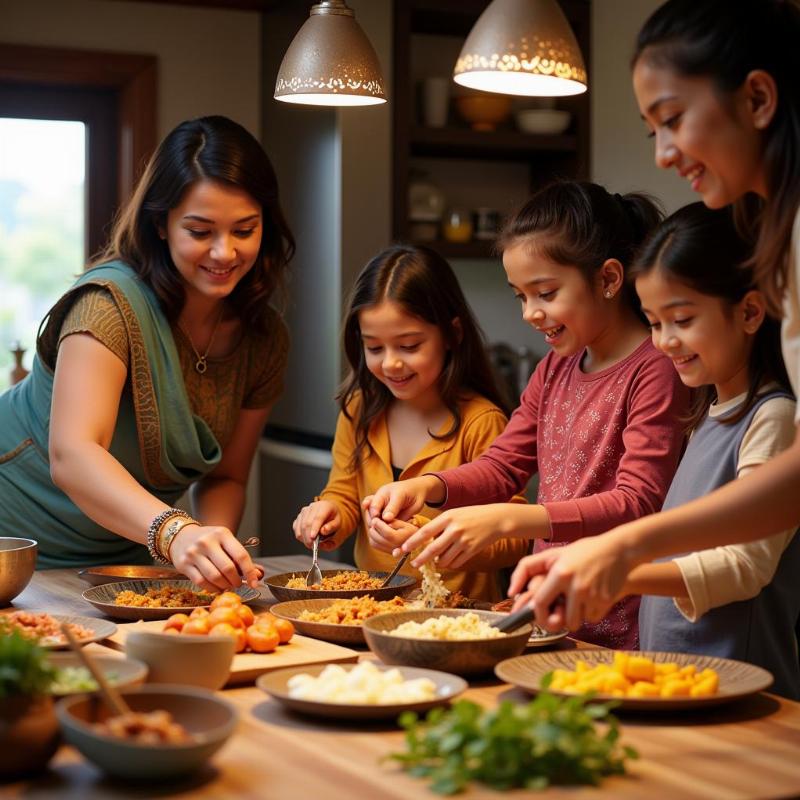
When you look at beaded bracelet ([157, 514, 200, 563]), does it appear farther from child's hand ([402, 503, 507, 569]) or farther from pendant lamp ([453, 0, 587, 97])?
pendant lamp ([453, 0, 587, 97])

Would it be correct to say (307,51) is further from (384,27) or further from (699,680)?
(384,27)

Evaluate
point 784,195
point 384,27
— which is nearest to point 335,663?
point 784,195

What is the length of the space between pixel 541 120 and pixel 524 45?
287 centimetres

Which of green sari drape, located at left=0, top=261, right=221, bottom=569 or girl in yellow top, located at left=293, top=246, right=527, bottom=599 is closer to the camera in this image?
green sari drape, located at left=0, top=261, right=221, bottom=569

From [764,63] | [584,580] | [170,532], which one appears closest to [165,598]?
[170,532]

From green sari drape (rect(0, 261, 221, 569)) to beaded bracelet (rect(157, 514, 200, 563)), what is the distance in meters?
0.39

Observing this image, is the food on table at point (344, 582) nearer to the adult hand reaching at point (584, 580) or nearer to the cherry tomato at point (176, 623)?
the cherry tomato at point (176, 623)

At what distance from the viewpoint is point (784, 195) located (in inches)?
56.2

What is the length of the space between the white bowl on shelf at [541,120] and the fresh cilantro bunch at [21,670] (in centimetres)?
387

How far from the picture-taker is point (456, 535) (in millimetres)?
1737

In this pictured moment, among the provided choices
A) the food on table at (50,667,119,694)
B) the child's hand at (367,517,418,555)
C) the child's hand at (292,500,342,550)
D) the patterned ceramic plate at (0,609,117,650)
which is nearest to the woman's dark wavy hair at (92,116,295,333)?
the child's hand at (292,500,342,550)

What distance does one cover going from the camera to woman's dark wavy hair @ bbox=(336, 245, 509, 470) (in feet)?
8.30

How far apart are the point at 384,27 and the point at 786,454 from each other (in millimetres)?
3346

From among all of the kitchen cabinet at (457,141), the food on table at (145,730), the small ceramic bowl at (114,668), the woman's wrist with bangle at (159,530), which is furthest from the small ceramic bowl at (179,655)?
the kitchen cabinet at (457,141)
